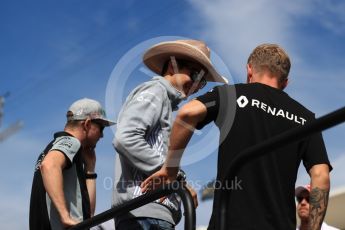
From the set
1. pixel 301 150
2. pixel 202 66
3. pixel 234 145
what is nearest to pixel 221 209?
pixel 234 145

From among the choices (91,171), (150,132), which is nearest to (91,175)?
(91,171)

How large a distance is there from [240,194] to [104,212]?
0.79 meters

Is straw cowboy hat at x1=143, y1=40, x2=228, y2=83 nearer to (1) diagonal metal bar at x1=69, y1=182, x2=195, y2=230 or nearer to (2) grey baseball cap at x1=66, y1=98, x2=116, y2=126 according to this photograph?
(2) grey baseball cap at x1=66, y1=98, x2=116, y2=126

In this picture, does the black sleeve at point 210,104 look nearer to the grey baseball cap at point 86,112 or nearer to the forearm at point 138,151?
the forearm at point 138,151

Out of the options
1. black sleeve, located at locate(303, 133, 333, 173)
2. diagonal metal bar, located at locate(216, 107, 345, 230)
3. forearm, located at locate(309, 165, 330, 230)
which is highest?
black sleeve, located at locate(303, 133, 333, 173)

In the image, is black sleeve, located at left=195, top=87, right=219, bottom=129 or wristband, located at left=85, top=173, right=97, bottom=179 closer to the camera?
black sleeve, located at left=195, top=87, right=219, bottom=129

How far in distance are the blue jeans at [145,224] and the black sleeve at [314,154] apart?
0.84 meters

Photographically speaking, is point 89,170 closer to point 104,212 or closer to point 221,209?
point 104,212

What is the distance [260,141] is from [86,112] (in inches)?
60.2

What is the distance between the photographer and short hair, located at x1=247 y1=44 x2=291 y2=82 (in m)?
3.52

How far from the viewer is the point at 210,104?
3227 mm

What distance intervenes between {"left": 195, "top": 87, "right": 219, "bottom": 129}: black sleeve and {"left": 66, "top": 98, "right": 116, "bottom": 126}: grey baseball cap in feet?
3.83

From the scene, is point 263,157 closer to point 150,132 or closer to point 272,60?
point 272,60

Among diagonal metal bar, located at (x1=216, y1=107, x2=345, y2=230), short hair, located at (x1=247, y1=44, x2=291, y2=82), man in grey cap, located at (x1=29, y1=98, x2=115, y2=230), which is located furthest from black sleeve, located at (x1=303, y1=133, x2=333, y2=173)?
man in grey cap, located at (x1=29, y1=98, x2=115, y2=230)
